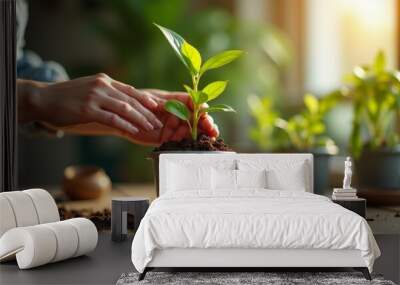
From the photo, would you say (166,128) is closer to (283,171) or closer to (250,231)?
(283,171)

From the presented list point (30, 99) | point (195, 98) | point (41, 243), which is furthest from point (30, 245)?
point (30, 99)

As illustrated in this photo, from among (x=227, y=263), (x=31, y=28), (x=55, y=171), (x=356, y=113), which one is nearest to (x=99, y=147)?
(x=55, y=171)

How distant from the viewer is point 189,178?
13.9ft

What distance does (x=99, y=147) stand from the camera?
7.58m

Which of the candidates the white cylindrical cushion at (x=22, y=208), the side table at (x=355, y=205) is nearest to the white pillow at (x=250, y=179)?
the side table at (x=355, y=205)

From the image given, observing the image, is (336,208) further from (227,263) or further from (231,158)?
(231,158)

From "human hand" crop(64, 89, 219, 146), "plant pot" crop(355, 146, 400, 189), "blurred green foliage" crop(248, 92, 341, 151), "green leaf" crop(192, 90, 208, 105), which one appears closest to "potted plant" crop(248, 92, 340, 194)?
"blurred green foliage" crop(248, 92, 341, 151)

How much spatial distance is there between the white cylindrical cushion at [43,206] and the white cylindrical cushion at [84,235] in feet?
0.57

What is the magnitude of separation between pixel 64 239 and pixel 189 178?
0.91m

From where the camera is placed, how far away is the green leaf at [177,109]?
460 cm

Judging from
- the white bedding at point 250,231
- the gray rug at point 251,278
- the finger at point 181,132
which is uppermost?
the finger at point 181,132

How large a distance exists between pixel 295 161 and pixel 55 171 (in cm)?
395

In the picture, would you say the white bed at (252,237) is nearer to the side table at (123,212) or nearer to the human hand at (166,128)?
the side table at (123,212)

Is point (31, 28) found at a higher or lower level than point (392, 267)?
higher
